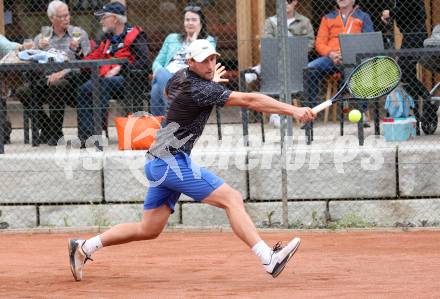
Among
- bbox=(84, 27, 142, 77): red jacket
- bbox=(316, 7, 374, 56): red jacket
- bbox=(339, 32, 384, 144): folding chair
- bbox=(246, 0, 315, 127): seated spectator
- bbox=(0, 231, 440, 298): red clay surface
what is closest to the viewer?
bbox=(0, 231, 440, 298): red clay surface

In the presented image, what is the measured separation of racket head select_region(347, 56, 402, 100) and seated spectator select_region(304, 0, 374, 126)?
3197 mm

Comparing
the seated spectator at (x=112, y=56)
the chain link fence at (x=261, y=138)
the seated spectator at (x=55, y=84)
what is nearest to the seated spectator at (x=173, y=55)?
the chain link fence at (x=261, y=138)

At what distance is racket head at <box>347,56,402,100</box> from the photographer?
864cm

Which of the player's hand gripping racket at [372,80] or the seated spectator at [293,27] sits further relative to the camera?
the seated spectator at [293,27]

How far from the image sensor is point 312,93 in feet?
38.8

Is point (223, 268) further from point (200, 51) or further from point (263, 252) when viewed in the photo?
point (200, 51)

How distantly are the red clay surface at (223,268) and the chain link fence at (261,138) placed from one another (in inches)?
14.8

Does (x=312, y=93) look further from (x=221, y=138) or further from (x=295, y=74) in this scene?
(x=221, y=138)

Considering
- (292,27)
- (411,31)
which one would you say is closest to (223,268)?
(411,31)

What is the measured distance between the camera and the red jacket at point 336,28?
490 inches

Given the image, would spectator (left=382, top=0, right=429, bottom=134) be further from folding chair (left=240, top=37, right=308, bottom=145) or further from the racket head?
the racket head

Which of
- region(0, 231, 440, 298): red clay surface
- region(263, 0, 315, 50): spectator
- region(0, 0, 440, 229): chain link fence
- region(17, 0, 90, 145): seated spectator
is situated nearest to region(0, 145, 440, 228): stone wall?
region(0, 0, 440, 229): chain link fence

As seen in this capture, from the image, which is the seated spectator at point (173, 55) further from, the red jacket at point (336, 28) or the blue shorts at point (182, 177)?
the blue shorts at point (182, 177)

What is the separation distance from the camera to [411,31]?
1196cm
